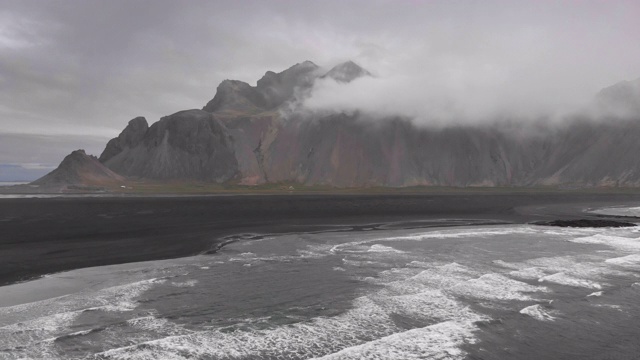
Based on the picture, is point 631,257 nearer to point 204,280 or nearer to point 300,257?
point 300,257

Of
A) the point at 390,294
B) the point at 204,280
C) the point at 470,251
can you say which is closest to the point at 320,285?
the point at 390,294

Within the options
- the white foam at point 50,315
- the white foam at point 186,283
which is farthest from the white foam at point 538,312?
the white foam at point 50,315

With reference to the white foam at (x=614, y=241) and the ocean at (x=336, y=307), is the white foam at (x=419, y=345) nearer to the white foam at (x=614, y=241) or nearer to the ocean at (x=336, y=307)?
the ocean at (x=336, y=307)

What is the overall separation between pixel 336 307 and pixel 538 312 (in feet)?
28.2

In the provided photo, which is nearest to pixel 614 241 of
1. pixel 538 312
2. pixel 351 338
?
pixel 538 312

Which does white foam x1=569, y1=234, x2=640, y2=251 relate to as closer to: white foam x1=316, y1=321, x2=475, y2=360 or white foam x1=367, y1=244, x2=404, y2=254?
white foam x1=367, y1=244, x2=404, y2=254

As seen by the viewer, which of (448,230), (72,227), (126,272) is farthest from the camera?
(72,227)

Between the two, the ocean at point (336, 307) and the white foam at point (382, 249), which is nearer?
the ocean at point (336, 307)

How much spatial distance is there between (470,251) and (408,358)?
23780 mm

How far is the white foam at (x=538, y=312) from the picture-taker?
18.5 m

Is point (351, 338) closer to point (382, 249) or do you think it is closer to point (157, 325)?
point (157, 325)

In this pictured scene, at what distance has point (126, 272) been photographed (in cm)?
2814

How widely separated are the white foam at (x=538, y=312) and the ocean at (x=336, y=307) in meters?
0.13

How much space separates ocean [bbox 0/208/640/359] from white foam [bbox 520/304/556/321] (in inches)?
5.0
